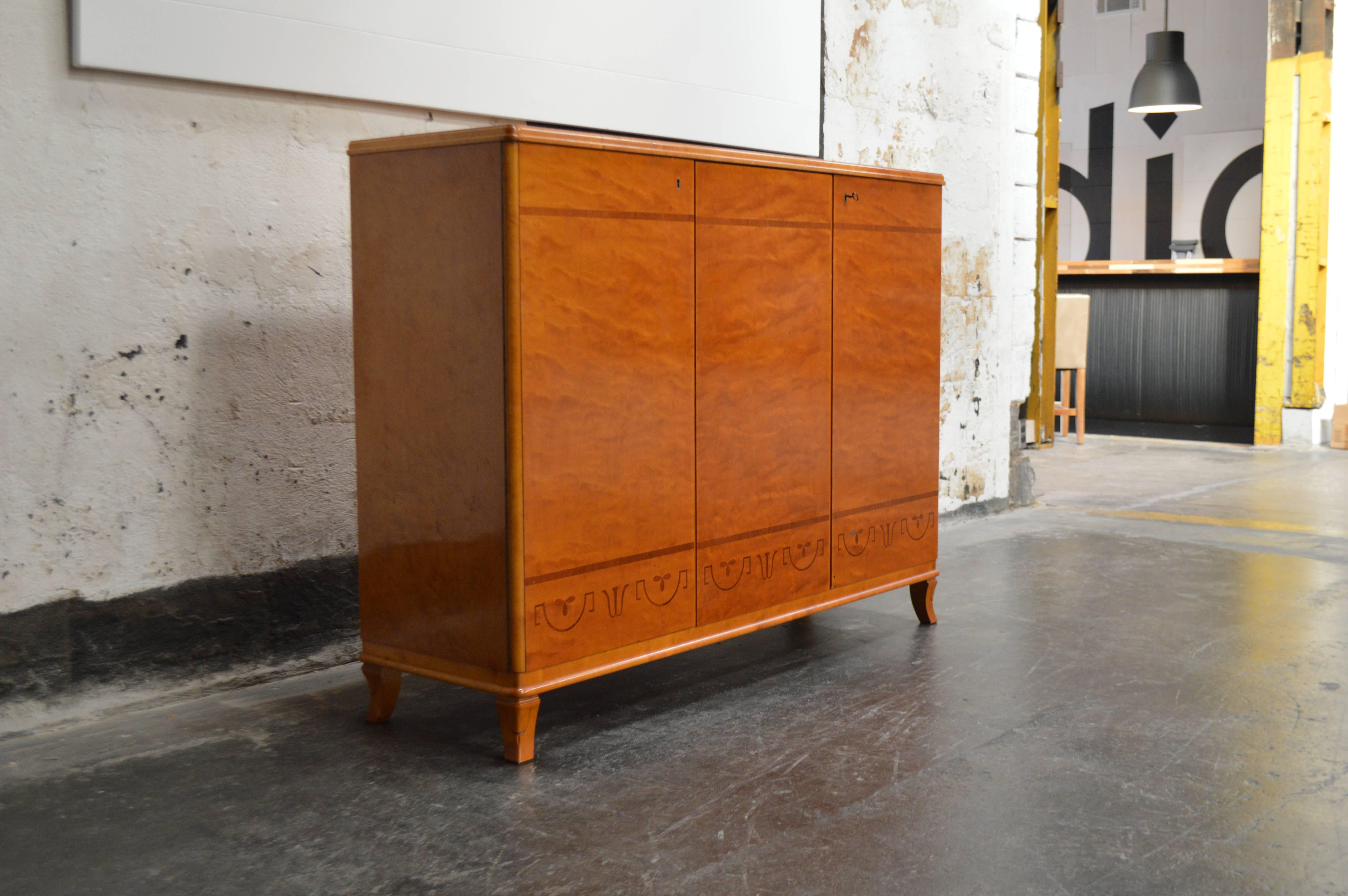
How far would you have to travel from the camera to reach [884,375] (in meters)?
3.41

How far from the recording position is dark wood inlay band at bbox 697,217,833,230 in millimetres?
2822

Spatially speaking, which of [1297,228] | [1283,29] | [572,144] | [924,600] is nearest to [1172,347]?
[1297,228]

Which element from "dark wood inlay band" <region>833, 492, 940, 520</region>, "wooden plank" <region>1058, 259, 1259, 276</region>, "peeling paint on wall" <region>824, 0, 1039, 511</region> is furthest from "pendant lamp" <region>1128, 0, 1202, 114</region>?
"dark wood inlay band" <region>833, 492, 940, 520</region>

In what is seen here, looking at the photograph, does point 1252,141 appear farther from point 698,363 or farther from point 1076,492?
point 698,363

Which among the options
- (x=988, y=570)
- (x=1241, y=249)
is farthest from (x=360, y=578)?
(x=1241, y=249)

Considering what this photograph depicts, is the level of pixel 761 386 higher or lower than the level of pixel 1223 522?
higher

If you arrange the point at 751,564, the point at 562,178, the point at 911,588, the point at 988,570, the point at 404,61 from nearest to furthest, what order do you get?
the point at 562,178 < the point at 751,564 < the point at 404,61 < the point at 911,588 < the point at 988,570

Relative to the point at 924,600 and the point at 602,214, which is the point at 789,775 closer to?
the point at 602,214

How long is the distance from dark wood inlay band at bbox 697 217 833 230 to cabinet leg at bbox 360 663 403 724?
123 centimetres

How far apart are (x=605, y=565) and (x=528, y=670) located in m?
0.29

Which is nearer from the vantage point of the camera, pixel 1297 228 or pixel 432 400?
pixel 432 400

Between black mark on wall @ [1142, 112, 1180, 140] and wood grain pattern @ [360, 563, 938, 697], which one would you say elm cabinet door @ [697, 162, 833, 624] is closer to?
wood grain pattern @ [360, 563, 938, 697]

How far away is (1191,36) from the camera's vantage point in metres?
11.3

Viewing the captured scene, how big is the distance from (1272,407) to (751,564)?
6445mm
